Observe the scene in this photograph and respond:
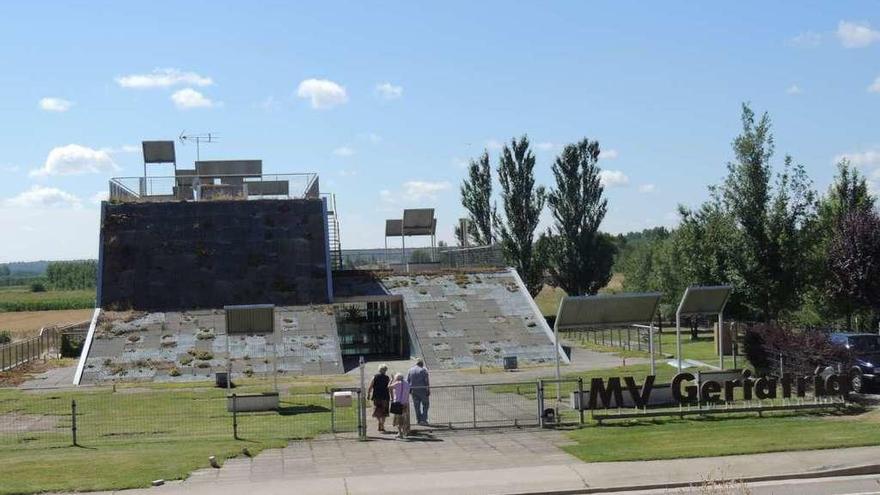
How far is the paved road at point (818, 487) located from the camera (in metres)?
15.3

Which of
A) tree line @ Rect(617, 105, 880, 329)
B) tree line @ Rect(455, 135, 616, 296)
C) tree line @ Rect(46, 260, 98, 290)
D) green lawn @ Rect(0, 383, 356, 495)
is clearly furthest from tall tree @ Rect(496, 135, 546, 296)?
tree line @ Rect(46, 260, 98, 290)

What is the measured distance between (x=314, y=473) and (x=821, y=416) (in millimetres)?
12673

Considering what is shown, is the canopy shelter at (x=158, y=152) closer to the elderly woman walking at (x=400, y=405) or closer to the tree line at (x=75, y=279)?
the elderly woman walking at (x=400, y=405)

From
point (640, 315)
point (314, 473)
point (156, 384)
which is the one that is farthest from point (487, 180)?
point (314, 473)

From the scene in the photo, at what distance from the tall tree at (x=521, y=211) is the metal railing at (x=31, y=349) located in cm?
3197

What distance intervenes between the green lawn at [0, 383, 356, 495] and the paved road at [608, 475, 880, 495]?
8384 mm

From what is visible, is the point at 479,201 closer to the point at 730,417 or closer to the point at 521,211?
the point at 521,211

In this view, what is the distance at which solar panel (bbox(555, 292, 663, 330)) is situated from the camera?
25.8m

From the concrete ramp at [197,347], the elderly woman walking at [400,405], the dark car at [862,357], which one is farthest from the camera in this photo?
the concrete ramp at [197,347]

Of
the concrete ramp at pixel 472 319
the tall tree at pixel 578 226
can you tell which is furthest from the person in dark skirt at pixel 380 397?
the tall tree at pixel 578 226

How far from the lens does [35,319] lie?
90.1 meters

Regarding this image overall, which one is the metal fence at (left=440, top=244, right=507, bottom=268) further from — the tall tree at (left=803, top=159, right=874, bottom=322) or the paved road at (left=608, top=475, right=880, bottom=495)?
the paved road at (left=608, top=475, right=880, bottom=495)

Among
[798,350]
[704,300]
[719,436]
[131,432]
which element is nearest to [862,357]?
[798,350]

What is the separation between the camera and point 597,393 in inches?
907
